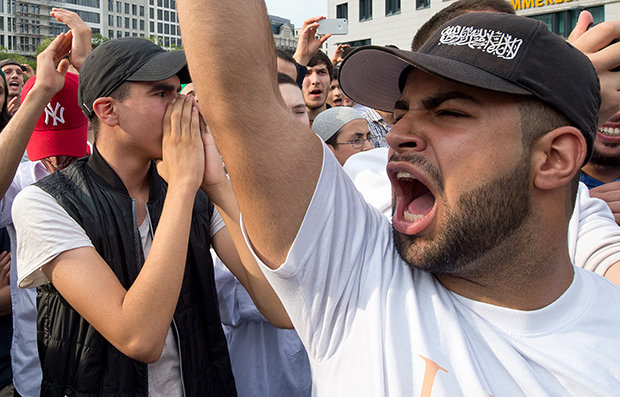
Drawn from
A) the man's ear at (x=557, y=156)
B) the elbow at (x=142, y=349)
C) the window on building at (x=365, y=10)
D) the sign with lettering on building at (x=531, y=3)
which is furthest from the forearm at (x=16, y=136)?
the window on building at (x=365, y=10)

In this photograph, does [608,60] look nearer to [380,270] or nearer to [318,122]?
[380,270]

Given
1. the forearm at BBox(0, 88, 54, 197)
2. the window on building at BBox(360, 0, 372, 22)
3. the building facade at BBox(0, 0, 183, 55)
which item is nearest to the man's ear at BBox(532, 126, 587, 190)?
the forearm at BBox(0, 88, 54, 197)

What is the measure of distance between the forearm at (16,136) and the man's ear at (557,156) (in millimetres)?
2469

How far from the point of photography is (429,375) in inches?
46.2

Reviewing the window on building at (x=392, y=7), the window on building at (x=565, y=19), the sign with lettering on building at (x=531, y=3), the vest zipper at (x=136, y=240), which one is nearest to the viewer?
the vest zipper at (x=136, y=240)

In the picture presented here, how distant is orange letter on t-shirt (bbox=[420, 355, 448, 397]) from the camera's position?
Answer: 45.4 inches

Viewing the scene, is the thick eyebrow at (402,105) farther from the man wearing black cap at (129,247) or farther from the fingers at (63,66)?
the fingers at (63,66)

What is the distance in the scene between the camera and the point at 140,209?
87.7 inches

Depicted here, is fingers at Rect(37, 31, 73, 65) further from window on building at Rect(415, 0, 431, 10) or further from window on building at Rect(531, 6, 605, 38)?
window on building at Rect(415, 0, 431, 10)

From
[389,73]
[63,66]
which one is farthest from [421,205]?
[63,66]

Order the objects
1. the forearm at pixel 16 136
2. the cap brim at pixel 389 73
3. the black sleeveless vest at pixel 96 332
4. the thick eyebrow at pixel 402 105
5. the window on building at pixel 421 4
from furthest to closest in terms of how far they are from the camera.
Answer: the window on building at pixel 421 4, the forearm at pixel 16 136, the black sleeveless vest at pixel 96 332, the thick eyebrow at pixel 402 105, the cap brim at pixel 389 73

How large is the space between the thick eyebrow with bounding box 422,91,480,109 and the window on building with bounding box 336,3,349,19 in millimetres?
40806

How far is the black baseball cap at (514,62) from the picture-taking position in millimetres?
1244

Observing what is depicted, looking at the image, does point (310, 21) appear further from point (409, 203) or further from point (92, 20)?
point (92, 20)
